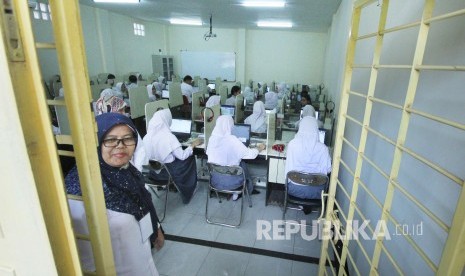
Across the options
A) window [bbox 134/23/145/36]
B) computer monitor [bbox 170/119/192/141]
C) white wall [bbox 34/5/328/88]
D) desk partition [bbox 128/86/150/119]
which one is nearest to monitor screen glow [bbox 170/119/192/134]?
computer monitor [bbox 170/119/192/141]

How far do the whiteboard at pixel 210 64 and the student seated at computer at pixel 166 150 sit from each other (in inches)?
334

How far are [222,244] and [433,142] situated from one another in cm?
218

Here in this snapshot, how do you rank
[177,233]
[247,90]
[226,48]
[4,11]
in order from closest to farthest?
[4,11], [177,233], [247,90], [226,48]

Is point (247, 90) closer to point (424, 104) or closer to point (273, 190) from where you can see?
point (273, 190)

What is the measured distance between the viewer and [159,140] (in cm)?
309

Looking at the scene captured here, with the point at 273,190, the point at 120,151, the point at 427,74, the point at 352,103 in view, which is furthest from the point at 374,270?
the point at 273,190

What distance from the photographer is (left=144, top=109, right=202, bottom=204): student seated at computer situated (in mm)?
3090

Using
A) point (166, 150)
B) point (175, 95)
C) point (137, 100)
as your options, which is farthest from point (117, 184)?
point (175, 95)

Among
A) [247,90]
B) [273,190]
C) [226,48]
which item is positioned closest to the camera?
[273,190]

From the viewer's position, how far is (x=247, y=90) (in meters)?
7.84

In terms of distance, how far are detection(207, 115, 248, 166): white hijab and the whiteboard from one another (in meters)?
8.54

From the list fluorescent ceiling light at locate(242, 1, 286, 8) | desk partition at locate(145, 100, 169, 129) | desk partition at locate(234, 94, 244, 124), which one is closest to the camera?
Result: desk partition at locate(145, 100, 169, 129)

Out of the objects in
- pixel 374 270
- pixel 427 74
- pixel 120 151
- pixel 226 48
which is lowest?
pixel 374 270

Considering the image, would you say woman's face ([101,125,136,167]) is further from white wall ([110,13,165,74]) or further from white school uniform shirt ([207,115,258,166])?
white wall ([110,13,165,74])
